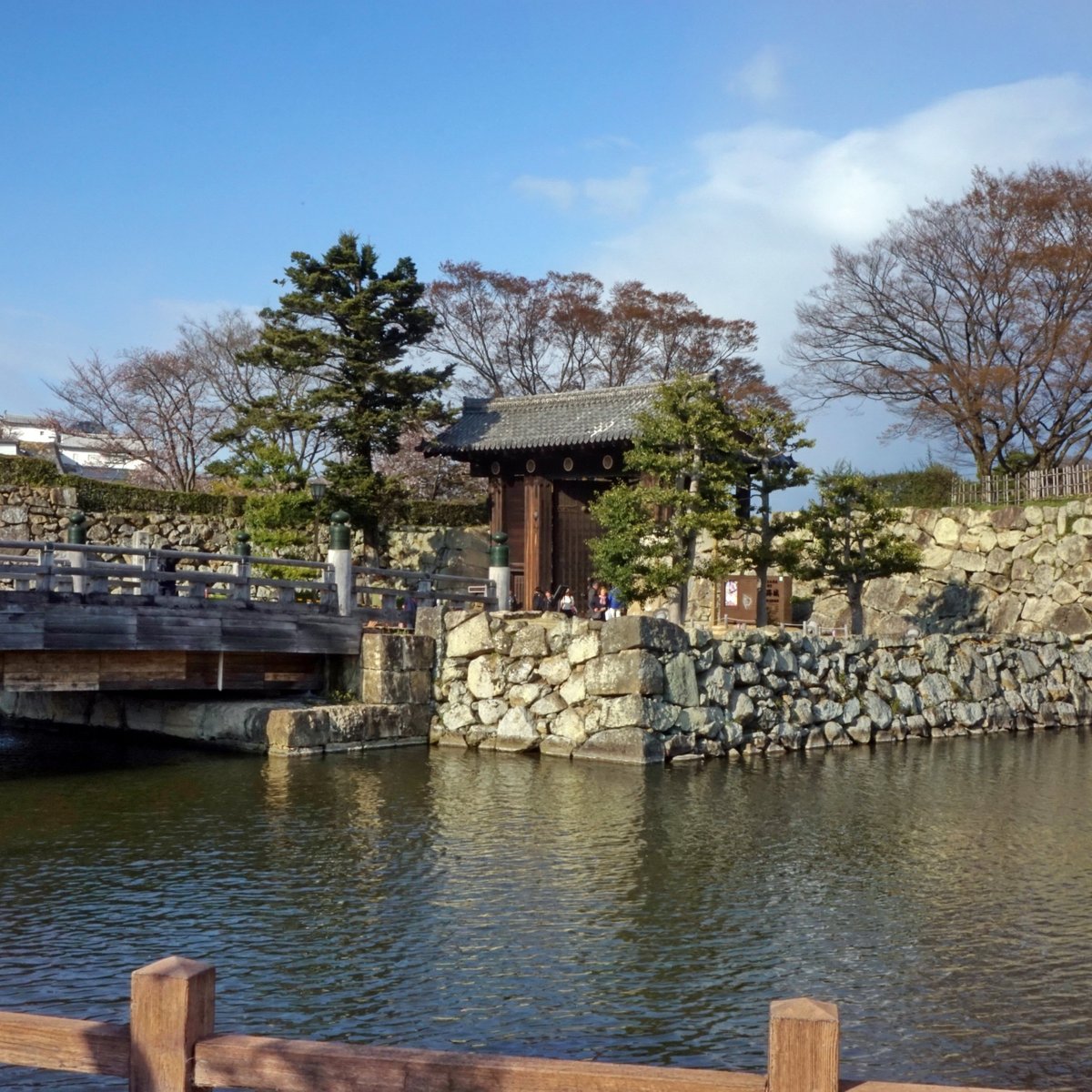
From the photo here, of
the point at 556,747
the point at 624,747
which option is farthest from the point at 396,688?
the point at 624,747

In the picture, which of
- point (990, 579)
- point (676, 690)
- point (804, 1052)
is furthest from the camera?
point (990, 579)

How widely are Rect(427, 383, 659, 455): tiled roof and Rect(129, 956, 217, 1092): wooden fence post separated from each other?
72.3 feet

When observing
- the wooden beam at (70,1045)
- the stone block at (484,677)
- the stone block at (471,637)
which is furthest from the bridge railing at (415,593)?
the wooden beam at (70,1045)

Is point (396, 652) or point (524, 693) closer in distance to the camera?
point (524, 693)

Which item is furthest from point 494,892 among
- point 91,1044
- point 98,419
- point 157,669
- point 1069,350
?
point 98,419

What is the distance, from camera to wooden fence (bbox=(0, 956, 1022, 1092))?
10.6 feet

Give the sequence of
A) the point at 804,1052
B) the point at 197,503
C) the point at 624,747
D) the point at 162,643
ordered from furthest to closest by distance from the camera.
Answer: the point at 197,503 → the point at 624,747 → the point at 162,643 → the point at 804,1052

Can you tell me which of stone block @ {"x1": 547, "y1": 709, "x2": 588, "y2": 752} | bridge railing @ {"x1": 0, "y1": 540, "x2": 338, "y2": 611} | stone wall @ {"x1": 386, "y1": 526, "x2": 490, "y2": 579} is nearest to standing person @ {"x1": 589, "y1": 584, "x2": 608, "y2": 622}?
stone block @ {"x1": 547, "y1": 709, "x2": 588, "y2": 752}

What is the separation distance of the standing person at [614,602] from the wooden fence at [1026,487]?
1127cm

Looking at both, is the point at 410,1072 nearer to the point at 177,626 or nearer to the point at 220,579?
the point at 177,626

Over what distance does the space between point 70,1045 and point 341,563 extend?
52.5 ft

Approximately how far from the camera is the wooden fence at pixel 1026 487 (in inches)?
1133

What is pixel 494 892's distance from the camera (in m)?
9.94

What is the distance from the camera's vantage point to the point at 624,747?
17266 mm
